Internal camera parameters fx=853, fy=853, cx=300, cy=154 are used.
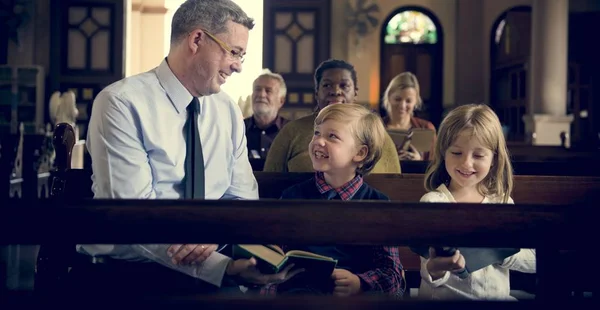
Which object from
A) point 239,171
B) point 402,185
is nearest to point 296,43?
point 402,185

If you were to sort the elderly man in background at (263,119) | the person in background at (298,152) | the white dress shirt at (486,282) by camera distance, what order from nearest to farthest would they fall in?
the white dress shirt at (486,282), the person in background at (298,152), the elderly man in background at (263,119)

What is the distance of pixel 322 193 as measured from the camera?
2.78m

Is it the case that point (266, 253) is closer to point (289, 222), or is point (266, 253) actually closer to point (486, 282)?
point (289, 222)

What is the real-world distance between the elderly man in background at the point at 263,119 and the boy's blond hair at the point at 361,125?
2.62 meters

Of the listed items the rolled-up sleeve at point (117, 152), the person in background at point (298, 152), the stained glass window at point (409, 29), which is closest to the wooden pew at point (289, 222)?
the rolled-up sleeve at point (117, 152)

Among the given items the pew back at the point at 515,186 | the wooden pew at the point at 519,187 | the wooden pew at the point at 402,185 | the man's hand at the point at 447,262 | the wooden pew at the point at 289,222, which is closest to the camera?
the wooden pew at the point at 289,222

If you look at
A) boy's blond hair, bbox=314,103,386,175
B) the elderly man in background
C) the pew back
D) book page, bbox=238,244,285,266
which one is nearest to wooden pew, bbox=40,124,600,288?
the pew back

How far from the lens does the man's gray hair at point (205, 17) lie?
2.74 m

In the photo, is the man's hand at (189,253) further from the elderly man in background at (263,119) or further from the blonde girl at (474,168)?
the elderly man in background at (263,119)

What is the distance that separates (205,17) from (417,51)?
45.4ft

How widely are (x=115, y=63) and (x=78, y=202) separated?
535 inches

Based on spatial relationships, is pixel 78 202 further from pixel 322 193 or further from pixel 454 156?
pixel 454 156

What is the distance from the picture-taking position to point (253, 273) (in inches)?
83.1

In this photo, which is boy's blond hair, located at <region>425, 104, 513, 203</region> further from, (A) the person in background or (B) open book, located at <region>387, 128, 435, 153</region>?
(B) open book, located at <region>387, 128, 435, 153</region>
